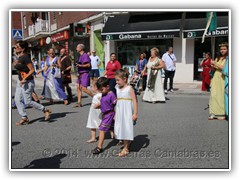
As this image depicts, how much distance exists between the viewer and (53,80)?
326 inches

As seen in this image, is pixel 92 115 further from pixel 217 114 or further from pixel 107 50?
pixel 107 50

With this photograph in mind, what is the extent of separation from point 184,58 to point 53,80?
7.74 meters

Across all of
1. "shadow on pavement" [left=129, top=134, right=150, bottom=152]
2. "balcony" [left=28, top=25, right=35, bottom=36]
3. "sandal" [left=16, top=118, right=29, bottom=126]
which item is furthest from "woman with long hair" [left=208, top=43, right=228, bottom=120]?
"balcony" [left=28, top=25, right=35, bottom=36]

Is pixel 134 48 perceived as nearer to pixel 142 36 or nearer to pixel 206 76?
pixel 142 36

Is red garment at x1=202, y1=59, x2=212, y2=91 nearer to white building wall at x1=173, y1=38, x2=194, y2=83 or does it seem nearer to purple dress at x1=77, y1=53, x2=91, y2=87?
white building wall at x1=173, y1=38, x2=194, y2=83

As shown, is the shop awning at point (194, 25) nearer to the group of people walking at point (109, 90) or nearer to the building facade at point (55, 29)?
the group of people walking at point (109, 90)

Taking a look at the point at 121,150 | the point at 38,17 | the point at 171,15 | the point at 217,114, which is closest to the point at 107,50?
the point at 171,15

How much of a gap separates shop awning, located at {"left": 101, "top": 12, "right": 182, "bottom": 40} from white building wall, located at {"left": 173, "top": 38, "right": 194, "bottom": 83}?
3.14 ft

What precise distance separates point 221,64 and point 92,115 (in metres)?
3.02

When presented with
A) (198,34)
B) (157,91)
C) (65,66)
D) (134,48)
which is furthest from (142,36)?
(65,66)

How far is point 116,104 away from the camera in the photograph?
401 cm

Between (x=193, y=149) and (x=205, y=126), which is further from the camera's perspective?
(x=205, y=126)

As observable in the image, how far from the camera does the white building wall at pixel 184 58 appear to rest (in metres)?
13.5

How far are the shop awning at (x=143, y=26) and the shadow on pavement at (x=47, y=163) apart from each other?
10.2m
